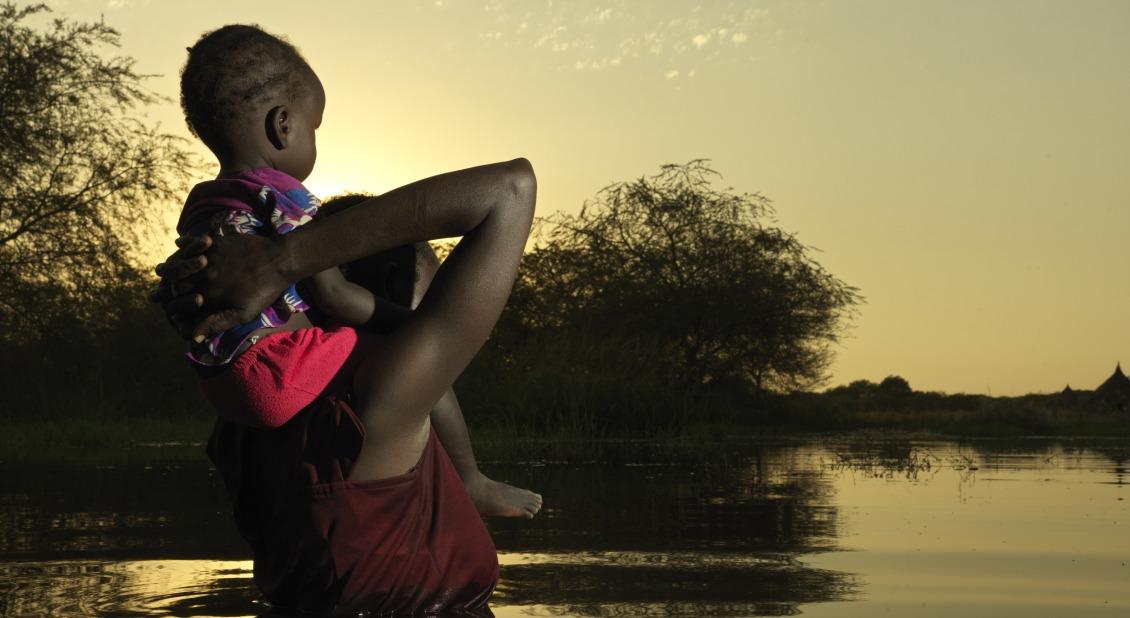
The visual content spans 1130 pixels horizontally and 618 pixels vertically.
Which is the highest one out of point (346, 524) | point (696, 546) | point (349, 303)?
point (349, 303)

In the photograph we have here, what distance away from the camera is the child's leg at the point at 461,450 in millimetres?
2562

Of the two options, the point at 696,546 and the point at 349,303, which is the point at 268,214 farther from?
the point at 696,546

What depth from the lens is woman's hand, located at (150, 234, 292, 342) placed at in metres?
2.19

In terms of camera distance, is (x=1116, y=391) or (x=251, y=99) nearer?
(x=251, y=99)

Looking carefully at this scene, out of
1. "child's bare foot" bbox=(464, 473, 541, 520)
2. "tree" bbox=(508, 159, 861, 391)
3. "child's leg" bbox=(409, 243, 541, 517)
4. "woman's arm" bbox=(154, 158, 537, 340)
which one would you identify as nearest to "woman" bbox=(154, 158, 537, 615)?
"woman's arm" bbox=(154, 158, 537, 340)

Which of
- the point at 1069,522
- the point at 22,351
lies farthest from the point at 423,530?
the point at 22,351

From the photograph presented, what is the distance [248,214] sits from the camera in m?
2.33

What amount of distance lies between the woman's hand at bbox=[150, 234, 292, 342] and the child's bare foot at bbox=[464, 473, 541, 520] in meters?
0.77

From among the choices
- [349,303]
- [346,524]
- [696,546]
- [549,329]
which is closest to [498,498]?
[346,524]

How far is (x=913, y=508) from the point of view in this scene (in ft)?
19.8

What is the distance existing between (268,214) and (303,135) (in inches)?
12.1

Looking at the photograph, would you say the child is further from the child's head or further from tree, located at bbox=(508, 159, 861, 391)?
tree, located at bbox=(508, 159, 861, 391)

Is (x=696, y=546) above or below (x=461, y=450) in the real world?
below

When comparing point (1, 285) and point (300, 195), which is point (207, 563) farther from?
point (1, 285)
